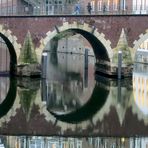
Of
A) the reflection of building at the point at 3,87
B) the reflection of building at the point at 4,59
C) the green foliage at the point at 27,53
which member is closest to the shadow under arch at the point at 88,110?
the reflection of building at the point at 3,87

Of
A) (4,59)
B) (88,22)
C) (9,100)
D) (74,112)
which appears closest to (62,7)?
(4,59)

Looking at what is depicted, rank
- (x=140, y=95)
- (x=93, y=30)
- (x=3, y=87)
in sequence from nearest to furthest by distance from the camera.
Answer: (x=140, y=95)
(x=3, y=87)
(x=93, y=30)

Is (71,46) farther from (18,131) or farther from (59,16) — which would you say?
(18,131)

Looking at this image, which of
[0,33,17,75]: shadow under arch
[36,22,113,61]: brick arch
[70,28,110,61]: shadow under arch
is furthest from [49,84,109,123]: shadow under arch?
[0,33,17,75]: shadow under arch

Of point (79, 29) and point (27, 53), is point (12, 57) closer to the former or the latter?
point (27, 53)

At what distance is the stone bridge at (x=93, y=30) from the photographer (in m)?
37.0

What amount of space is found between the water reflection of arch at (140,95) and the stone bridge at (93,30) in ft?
5.54

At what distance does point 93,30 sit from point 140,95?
840cm

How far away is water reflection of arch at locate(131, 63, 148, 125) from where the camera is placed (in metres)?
24.9

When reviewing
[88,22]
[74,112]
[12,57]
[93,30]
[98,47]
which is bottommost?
[74,112]

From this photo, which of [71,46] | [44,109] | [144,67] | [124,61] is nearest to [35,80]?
[124,61]

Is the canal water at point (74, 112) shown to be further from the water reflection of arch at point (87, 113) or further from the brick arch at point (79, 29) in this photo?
the brick arch at point (79, 29)

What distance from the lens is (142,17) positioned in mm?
37938

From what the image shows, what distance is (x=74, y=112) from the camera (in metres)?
25.5
